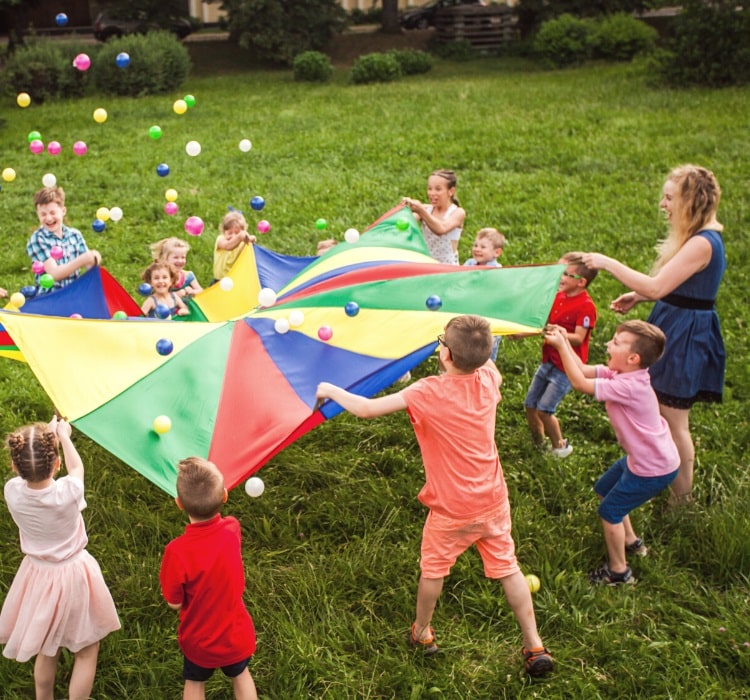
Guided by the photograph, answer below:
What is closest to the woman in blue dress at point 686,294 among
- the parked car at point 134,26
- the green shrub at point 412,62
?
the green shrub at point 412,62

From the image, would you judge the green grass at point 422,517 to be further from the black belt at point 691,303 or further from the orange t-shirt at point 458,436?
the black belt at point 691,303

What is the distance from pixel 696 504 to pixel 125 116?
13050mm

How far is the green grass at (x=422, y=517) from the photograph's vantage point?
11.9 ft

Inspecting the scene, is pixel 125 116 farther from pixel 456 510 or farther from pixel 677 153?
pixel 456 510

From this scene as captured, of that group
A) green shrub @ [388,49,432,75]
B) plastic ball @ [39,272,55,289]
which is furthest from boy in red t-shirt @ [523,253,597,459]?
green shrub @ [388,49,432,75]

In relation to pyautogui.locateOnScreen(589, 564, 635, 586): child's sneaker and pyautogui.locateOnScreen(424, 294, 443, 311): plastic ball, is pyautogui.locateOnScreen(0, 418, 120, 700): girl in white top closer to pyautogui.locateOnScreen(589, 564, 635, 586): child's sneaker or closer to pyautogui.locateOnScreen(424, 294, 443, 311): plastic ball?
pyautogui.locateOnScreen(424, 294, 443, 311): plastic ball

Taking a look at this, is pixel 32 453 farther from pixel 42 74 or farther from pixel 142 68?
pixel 42 74

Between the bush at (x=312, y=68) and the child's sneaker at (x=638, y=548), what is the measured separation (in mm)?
17006

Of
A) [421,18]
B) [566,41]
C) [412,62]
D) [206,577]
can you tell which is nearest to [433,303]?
[206,577]

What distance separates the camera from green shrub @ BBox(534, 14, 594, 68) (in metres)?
19.3

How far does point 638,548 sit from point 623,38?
17366 mm

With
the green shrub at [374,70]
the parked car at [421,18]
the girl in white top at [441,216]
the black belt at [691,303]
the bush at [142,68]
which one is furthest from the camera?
the parked car at [421,18]

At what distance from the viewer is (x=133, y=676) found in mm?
3629

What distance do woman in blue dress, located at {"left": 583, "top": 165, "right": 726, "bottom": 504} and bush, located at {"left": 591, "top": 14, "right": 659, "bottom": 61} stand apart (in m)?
16.4
